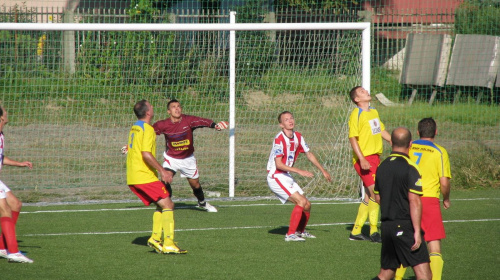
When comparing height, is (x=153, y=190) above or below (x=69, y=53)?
below

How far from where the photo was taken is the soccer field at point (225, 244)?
6637mm

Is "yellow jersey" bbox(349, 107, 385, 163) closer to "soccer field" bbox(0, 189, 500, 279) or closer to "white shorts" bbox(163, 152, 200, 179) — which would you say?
"soccer field" bbox(0, 189, 500, 279)

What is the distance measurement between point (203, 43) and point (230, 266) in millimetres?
6497

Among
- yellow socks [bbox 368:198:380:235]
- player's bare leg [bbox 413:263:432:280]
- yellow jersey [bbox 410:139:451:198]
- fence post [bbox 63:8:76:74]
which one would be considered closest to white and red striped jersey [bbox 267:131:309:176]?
yellow socks [bbox 368:198:380:235]

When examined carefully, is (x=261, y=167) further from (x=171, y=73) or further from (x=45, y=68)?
(x=45, y=68)

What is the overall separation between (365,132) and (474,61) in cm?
999

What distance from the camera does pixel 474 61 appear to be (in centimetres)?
1705

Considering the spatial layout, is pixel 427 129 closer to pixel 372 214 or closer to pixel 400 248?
pixel 400 248

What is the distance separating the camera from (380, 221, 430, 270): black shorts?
5242 mm

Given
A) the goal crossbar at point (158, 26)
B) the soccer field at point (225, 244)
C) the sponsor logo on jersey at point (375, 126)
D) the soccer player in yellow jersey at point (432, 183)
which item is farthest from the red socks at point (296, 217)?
the goal crossbar at point (158, 26)

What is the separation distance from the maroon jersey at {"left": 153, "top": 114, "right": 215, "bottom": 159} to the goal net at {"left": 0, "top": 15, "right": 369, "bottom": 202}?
1541 millimetres

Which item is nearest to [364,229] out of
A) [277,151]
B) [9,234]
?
[277,151]

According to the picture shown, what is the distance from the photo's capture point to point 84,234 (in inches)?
340

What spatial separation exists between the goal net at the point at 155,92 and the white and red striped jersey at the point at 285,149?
332 cm
